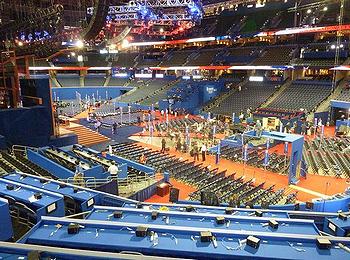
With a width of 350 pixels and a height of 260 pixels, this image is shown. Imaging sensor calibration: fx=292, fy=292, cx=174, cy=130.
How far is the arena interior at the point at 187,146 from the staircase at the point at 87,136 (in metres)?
0.11

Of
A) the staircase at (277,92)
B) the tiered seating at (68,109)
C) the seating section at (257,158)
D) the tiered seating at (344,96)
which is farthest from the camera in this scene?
the tiered seating at (68,109)

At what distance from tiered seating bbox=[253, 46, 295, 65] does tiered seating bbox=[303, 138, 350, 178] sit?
52.7ft

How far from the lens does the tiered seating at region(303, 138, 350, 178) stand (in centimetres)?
1727

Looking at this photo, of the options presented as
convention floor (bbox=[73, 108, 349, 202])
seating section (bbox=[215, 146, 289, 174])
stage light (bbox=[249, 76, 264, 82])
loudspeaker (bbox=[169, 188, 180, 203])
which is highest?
stage light (bbox=[249, 76, 264, 82])

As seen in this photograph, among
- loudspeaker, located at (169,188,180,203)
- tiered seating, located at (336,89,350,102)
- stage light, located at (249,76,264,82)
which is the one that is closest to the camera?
loudspeaker, located at (169,188,180,203)

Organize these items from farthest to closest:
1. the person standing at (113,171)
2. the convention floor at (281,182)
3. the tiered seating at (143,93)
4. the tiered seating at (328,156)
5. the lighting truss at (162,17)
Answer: the tiered seating at (143,93) → the lighting truss at (162,17) → the tiered seating at (328,156) → the convention floor at (281,182) → the person standing at (113,171)

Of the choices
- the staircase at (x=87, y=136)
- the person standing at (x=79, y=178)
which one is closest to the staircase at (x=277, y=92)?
the staircase at (x=87, y=136)

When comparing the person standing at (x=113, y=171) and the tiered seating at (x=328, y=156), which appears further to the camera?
the tiered seating at (x=328, y=156)

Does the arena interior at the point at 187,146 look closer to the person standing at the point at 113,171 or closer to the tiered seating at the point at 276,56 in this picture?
the person standing at the point at 113,171

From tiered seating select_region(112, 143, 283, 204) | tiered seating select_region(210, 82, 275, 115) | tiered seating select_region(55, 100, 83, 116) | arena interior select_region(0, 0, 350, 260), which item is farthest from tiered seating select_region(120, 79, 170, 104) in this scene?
tiered seating select_region(112, 143, 283, 204)

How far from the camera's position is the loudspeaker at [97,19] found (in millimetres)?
16236

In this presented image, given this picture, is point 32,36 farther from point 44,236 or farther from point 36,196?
point 44,236

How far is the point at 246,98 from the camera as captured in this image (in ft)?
121

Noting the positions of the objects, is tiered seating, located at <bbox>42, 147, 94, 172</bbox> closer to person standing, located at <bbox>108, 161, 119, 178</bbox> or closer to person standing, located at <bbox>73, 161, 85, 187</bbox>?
person standing, located at <bbox>73, 161, 85, 187</bbox>
